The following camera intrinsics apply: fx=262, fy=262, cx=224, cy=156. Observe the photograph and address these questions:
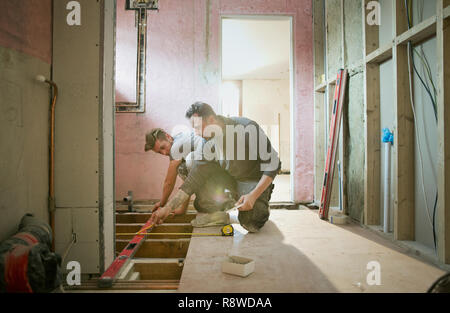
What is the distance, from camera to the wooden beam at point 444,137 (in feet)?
5.17

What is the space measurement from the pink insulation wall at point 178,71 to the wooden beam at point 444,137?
2356 millimetres

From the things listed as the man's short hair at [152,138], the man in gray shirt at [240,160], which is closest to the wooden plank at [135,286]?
the man in gray shirt at [240,160]

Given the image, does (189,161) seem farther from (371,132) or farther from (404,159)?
(404,159)

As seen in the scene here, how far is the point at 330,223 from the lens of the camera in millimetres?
2730

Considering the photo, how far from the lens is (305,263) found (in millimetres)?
1673

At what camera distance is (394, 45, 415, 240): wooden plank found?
6.66ft

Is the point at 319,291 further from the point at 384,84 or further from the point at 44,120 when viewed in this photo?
the point at 384,84

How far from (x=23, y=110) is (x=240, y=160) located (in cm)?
171

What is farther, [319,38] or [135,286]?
[319,38]

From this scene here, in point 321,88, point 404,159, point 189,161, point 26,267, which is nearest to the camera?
point 26,267

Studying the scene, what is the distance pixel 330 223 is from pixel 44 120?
104 inches

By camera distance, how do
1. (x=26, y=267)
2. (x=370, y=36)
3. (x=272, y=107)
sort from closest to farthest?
(x=26, y=267)
(x=370, y=36)
(x=272, y=107)

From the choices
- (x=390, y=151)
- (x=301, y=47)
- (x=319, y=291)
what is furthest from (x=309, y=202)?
(x=319, y=291)

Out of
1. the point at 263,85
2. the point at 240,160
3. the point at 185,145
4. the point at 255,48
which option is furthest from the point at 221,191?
the point at 263,85
